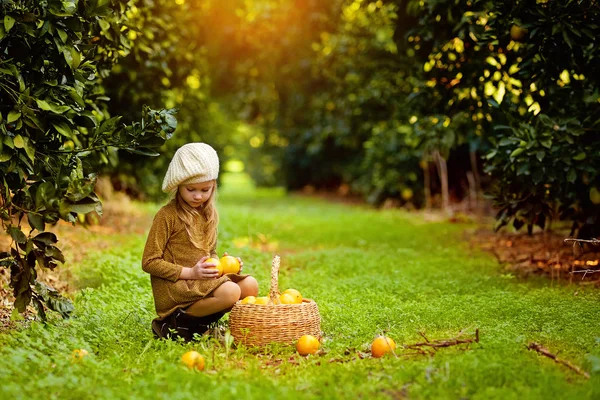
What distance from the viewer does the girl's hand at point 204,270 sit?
17.1ft

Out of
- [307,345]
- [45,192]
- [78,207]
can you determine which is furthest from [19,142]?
[307,345]

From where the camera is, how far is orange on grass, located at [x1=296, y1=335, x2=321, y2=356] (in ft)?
16.1

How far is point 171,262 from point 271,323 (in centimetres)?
93

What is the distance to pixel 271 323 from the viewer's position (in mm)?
5133

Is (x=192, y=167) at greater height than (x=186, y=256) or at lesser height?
greater

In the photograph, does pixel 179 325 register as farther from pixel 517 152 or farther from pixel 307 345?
pixel 517 152

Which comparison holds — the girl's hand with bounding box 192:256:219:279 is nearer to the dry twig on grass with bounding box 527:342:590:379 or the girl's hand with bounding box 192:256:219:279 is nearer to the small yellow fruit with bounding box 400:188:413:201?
the dry twig on grass with bounding box 527:342:590:379

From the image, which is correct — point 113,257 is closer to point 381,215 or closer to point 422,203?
point 381,215

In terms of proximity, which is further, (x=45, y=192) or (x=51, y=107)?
(x=51, y=107)

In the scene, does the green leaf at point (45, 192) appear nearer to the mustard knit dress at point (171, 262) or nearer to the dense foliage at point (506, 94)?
the mustard knit dress at point (171, 262)

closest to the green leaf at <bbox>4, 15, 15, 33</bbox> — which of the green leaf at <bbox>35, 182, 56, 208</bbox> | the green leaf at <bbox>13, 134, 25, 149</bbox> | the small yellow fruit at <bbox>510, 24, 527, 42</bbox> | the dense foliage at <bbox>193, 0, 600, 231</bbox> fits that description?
the green leaf at <bbox>13, 134, 25, 149</bbox>

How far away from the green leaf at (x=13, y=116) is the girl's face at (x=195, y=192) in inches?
48.7

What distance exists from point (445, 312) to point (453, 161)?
11.3 metres

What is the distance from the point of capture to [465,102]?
8.91 metres
